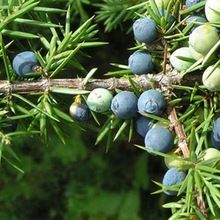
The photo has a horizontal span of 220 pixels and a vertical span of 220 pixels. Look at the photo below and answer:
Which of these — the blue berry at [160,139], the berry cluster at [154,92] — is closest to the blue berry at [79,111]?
the berry cluster at [154,92]

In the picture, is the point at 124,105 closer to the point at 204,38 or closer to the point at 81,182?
the point at 204,38

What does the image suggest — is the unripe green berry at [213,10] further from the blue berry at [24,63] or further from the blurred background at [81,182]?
the blurred background at [81,182]

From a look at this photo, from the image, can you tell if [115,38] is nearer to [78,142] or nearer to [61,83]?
[78,142]

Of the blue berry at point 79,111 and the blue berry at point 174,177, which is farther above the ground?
the blue berry at point 79,111

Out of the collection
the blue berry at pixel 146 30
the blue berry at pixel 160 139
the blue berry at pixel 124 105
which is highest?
the blue berry at pixel 146 30

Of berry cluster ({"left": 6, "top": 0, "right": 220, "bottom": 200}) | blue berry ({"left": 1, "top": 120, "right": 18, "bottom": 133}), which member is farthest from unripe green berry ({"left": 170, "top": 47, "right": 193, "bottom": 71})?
blue berry ({"left": 1, "top": 120, "right": 18, "bottom": 133})

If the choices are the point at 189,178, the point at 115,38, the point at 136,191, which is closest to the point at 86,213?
the point at 136,191
